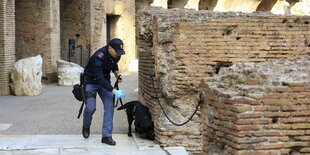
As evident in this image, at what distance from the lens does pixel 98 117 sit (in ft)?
34.1

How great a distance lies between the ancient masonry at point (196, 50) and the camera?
7.63 metres

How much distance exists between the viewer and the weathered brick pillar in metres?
A: 14.5

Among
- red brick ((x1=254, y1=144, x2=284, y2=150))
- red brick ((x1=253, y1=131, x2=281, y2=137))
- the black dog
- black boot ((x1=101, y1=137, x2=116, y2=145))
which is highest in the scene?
red brick ((x1=253, y1=131, x2=281, y2=137))

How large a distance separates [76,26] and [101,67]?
13.6 meters

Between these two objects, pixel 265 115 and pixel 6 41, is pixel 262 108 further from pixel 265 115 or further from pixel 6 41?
pixel 6 41

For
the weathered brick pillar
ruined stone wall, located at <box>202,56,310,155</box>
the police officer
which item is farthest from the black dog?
the weathered brick pillar

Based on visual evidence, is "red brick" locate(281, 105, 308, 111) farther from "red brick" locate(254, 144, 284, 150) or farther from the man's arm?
the man's arm

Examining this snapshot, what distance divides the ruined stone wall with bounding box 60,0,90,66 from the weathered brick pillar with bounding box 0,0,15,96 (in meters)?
5.58

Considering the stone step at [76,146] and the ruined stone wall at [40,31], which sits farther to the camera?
the ruined stone wall at [40,31]

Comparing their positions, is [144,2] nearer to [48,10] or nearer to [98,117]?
[48,10]

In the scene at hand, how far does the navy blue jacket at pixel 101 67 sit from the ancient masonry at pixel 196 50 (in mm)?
775

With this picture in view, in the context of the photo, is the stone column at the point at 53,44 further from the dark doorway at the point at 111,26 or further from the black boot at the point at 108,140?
the black boot at the point at 108,140

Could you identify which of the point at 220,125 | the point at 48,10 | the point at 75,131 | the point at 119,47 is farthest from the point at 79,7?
the point at 220,125

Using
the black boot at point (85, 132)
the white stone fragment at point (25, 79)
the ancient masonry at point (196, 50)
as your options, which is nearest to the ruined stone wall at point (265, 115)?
the ancient masonry at point (196, 50)
